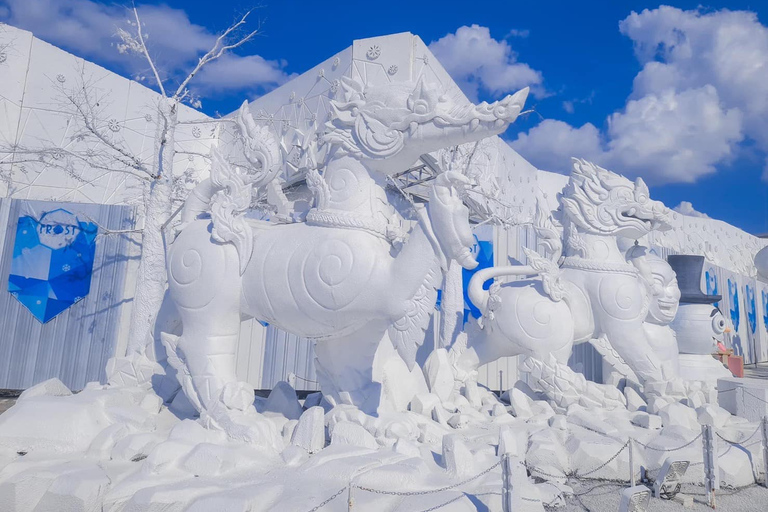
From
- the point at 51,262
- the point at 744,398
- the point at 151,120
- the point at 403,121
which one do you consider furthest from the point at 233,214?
the point at 151,120

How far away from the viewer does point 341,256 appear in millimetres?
2477

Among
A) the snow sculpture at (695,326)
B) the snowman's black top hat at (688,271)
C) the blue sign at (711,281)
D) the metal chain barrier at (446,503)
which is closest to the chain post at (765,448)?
the metal chain barrier at (446,503)

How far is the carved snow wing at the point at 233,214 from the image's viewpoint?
2.76m

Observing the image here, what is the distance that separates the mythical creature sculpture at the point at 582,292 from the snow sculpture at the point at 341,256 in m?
1.42

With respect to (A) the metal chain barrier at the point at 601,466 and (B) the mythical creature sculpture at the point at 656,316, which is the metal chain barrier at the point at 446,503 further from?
(B) the mythical creature sculpture at the point at 656,316

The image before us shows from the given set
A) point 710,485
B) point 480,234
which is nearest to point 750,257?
point 480,234

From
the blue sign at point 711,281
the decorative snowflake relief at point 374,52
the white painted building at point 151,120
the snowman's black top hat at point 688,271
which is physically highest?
the decorative snowflake relief at point 374,52

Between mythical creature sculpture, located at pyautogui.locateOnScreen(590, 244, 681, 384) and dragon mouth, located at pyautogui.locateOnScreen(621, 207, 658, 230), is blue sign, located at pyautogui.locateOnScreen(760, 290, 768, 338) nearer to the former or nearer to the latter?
mythical creature sculpture, located at pyautogui.locateOnScreen(590, 244, 681, 384)

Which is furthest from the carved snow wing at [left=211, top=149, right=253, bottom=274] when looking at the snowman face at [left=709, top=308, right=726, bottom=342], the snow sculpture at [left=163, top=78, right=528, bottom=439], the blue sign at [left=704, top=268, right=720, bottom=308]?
the blue sign at [left=704, top=268, right=720, bottom=308]

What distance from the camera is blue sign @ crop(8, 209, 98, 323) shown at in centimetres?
581

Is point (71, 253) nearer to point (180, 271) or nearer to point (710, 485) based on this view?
point (180, 271)

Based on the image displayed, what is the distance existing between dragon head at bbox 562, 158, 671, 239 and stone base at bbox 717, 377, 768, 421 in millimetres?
1366

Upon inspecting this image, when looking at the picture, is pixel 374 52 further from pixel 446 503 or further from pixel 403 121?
pixel 446 503

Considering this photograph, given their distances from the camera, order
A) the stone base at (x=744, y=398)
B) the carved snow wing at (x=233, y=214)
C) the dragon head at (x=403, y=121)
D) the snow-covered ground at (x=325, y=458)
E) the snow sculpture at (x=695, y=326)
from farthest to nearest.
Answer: the snow sculpture at (x=695, y=326), the stone base at (x=744, y=398), the carved snow wing at (x=233, y=214), the dragon head at (x=403, y=121), the snow-covered ground at (x=325, y=458)
